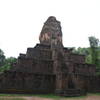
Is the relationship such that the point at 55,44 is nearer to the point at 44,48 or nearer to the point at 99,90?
the point at 44,48

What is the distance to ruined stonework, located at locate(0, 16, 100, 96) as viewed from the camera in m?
16.1

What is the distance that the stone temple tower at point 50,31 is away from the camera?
26250 millimetres

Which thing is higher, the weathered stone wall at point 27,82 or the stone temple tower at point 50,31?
the stone temple tower at point 50,31

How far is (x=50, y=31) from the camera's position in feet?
87.4

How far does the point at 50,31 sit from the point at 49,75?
11313 millimetres

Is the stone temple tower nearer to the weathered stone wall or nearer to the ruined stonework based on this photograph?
the ruined stonework

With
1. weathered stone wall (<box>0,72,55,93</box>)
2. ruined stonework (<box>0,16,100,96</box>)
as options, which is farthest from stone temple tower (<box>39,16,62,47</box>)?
weathered stone wall (<box>0,72,55,93</box>)

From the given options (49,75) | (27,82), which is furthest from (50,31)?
(27,82)

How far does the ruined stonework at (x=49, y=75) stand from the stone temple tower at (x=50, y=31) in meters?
2.80

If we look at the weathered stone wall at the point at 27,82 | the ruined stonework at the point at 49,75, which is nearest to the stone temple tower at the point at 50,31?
the ruined stonework at the point at 49,75

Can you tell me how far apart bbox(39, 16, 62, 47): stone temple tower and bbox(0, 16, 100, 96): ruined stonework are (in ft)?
9.20

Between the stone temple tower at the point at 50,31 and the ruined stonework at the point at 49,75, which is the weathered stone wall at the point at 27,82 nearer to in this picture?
the ruined stonework at the point at 49,75

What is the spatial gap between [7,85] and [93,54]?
18217mm

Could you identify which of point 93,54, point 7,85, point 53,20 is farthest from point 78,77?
point 53,20
